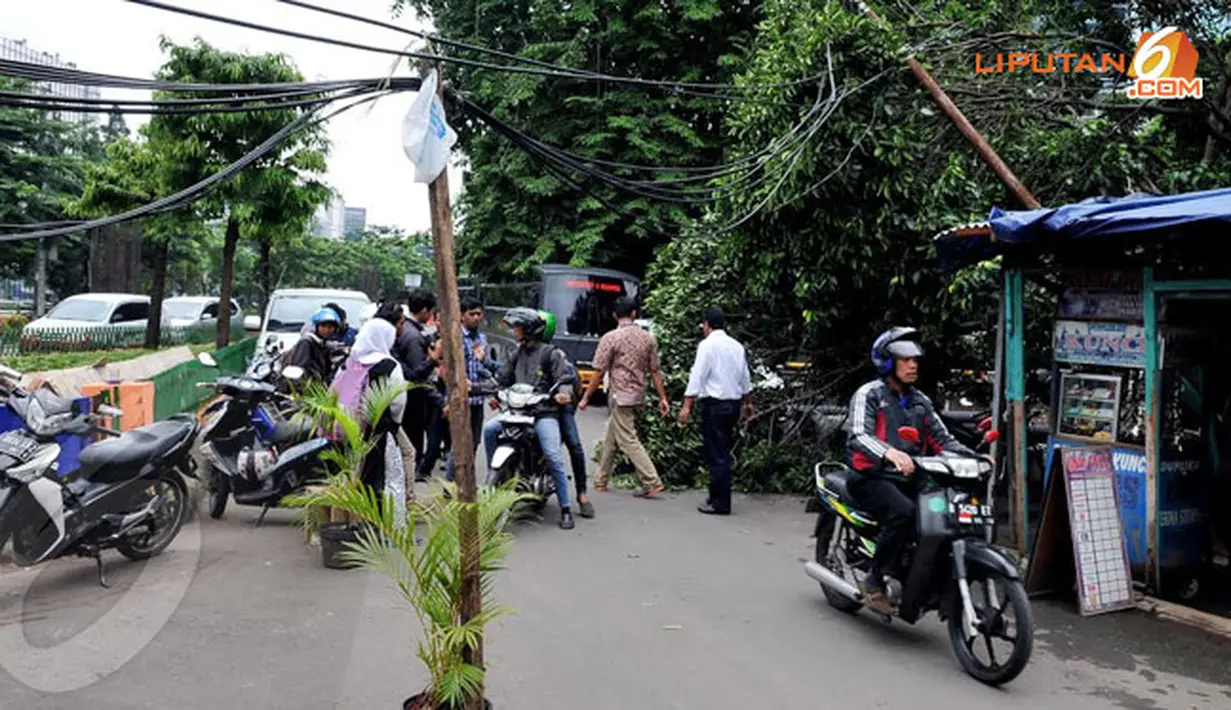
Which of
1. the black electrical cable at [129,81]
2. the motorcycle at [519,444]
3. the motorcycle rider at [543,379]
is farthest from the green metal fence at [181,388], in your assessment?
the black electrical cable at [129,81]

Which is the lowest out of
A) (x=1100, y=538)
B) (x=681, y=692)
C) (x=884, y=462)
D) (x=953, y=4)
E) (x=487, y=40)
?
(x=681, y=692)

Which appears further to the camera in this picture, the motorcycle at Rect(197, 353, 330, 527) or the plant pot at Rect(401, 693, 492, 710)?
the motorcycle at Rect(197, 353, 330, 527)

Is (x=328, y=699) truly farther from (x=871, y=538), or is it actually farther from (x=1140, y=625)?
(x=1140, y=625)

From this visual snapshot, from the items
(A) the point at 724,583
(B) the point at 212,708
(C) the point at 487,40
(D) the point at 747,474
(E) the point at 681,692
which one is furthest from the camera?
(C) the point at 487,40

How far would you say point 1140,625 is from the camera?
17.3 feet

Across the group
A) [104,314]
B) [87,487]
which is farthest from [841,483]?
[104,314]

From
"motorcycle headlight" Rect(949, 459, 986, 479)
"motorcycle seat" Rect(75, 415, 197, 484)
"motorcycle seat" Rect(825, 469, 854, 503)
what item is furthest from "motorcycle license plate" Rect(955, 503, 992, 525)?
"motorcycle seat" Rect(75, 415, 197, 484)

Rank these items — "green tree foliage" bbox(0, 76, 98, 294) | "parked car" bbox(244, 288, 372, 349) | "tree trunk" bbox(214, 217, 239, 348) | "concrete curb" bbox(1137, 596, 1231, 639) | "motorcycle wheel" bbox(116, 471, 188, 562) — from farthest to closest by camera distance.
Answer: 1. "green tree foliage" bbox(0, 76, 98, 294)
2. "tree trunk" bbox(214, 217, 239, 348)
3. "parked car" bbox(244, 288, 372, 349)
4. "motorcycle wheel" bbox(116, 471, 188, 562)
5. "concrete curb" bbox(1137, 596, 1231, 639)

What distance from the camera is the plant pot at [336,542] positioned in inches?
235

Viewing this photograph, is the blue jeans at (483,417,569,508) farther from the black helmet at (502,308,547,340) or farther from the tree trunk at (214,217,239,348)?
the tree trunk at (214,217,239,348)

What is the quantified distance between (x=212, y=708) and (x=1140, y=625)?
16.2 feet

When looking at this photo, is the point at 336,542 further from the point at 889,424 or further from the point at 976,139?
the point at 976,139

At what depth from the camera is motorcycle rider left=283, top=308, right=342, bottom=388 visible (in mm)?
7855

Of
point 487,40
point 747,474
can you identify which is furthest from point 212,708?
point 487,40
